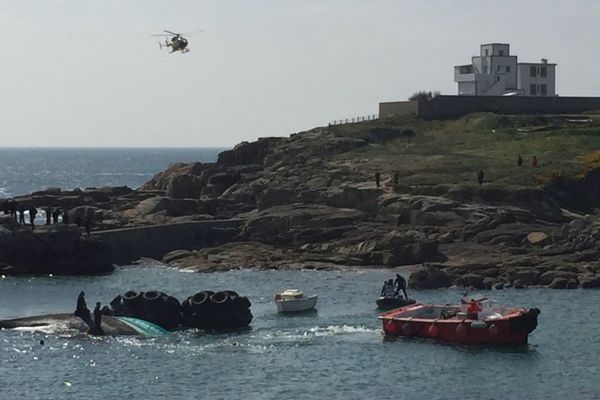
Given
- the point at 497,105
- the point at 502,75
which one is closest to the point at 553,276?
the point at 497,105

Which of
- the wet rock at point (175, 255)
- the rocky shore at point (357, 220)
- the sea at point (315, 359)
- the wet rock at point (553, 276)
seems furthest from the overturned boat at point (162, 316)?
the wet rock at point (175, 255)

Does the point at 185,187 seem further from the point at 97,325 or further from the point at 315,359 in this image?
the point at 315,359

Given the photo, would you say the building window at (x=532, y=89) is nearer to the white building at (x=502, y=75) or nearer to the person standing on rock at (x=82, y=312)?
the white building at (x=502, y=75)

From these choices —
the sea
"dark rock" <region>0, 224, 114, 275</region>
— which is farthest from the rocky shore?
the sea

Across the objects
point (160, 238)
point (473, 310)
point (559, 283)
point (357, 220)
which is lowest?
point (559, 283)

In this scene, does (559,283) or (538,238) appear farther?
(538,238)

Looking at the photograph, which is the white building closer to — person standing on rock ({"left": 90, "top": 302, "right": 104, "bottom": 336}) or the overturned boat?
the overturned boat

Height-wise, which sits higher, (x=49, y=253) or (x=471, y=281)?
(x=49, y=253)
